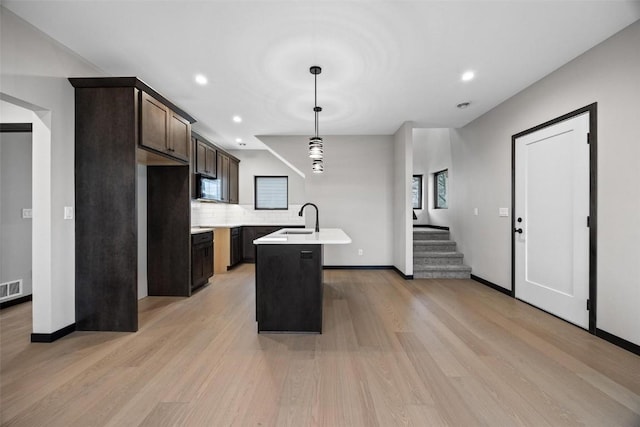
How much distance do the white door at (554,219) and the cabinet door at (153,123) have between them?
4.37 meters

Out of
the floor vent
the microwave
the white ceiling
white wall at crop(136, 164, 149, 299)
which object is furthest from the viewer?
the microwave

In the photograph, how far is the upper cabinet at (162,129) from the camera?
2832 mm

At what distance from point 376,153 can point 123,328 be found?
483cm

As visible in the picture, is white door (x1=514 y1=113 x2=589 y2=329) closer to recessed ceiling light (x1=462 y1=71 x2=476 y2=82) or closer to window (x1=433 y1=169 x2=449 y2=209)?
recessed ceiling light (x1=462 y1=71 x2=476 y2=82)

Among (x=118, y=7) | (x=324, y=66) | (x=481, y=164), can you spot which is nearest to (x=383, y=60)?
(x=324, y=66)

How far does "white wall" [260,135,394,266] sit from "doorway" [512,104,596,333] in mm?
2285

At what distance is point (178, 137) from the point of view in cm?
353

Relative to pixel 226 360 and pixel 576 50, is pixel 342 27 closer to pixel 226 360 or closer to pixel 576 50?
pixel 576 50

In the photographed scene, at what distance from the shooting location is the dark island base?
8.83 feet

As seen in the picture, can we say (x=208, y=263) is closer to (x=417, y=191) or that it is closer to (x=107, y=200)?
(x=107, y=200)

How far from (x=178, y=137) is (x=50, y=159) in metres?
1.30

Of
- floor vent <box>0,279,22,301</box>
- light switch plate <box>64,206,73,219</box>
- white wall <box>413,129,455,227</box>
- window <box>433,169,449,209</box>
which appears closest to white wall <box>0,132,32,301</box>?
floor vent <box>0,279,22,301</box>

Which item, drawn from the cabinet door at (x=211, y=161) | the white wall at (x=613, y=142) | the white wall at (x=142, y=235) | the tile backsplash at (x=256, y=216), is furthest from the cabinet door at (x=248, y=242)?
the white wall at (x=613, y=142)

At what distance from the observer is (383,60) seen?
9.27 feet
